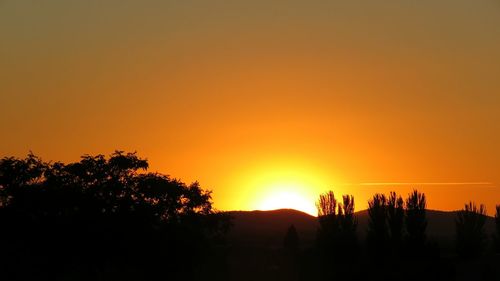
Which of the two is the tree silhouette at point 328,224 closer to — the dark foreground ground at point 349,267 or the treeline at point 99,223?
the dark foreground ground at point 349,267

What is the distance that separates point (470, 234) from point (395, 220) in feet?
23.7

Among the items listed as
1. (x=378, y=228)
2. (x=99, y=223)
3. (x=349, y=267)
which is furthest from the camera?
(x=378, y=228)

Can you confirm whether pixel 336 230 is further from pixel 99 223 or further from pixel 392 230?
pixel 99 223

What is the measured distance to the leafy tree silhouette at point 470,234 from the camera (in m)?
66.7

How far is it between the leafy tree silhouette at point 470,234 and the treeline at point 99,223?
33.0m

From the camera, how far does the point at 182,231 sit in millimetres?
37750

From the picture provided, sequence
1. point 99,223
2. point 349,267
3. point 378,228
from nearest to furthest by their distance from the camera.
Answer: point 99,223
point 349,267
point 378,228

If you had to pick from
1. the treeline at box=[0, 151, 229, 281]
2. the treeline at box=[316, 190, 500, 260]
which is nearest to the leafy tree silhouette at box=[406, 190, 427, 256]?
the treeline at box=[316, 190, 500, 260]

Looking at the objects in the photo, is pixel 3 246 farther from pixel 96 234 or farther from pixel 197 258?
pixel 197 258

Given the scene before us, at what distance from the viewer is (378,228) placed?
67125 mm

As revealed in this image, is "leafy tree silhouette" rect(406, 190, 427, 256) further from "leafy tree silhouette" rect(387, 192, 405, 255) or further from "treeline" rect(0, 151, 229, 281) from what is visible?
"treeline" rect(0, 151, 229, 281)

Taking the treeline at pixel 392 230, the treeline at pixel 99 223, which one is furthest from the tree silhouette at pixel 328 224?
the treeline at pixel 99 223

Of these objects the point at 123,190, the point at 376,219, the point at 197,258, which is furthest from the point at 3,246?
the point at 376,219

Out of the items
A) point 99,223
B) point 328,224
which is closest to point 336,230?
point 328,224
